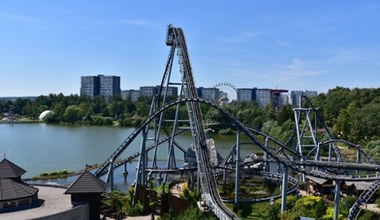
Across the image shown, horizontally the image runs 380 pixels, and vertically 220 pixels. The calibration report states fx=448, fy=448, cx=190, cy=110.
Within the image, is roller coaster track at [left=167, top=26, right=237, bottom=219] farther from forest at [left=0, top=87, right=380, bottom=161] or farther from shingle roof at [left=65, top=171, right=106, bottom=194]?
forest at [left=0, top=87, right=380, bottom=161]

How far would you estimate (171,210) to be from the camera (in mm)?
23062

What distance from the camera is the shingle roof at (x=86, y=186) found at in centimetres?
2130

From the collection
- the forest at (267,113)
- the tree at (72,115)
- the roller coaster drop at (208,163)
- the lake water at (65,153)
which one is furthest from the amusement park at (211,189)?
the tree at (72,115)

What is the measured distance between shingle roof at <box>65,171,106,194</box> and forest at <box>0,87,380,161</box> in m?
34.0

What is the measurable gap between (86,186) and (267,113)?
7552 cm

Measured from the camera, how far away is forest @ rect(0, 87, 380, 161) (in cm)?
6388

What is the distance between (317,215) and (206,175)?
22.5 ft

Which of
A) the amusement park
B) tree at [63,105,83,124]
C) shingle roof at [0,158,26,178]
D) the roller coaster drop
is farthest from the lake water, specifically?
tree at [63,105,83,124]

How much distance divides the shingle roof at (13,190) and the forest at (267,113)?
36696mm

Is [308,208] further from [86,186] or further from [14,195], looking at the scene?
[14,195]

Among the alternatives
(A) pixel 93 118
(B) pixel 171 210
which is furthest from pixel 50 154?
(A) pixel 93 118

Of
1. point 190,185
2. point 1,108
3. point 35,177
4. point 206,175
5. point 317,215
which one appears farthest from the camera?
point 1,108

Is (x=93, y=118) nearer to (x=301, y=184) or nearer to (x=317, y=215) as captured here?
(x=301, y=184)

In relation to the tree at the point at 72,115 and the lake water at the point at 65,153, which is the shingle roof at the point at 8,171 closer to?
the lake water at the point at 65,153
